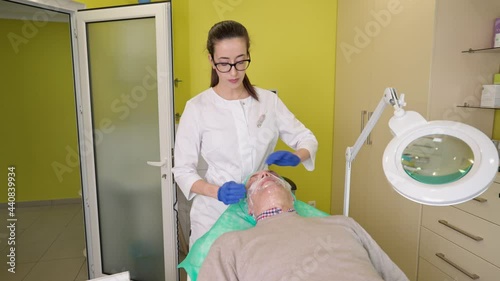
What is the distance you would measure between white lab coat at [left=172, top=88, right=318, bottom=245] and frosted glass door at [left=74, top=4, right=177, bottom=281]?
637mm

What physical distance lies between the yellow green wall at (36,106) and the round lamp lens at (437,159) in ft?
12.2

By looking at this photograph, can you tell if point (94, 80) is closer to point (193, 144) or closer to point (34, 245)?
point (193, 144)

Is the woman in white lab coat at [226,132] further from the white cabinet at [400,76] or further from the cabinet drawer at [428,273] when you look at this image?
the cabinet drawer at [428,273]

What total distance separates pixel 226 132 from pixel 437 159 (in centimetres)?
83

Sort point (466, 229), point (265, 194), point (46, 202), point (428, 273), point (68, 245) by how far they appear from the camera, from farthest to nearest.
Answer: point (46, 202) → point (68, 245) → point (428, 273) → point (466, 229) → point (265, 194)

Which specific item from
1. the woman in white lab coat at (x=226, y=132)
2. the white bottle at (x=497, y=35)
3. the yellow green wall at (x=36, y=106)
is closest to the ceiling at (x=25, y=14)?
the yellow green wall at (x=36, y=106)

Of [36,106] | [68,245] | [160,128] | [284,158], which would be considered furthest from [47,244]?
[284,158]

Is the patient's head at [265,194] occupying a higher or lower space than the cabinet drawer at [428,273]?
higher

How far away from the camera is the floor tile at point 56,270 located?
2.43 meters

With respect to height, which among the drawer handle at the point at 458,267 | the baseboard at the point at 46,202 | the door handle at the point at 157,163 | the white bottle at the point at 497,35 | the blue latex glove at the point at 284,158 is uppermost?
the white bottle at the point at 497,35

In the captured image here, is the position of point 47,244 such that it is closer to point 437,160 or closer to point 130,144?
point 130,144

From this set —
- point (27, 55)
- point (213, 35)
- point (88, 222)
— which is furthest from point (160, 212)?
point (27, 55)

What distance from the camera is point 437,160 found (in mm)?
787

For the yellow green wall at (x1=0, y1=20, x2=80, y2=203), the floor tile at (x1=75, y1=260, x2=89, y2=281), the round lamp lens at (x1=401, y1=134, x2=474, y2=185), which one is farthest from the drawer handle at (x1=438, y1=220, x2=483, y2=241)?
the yellow green wall at (x1=0, y1=20, x2=80, y2=203)
